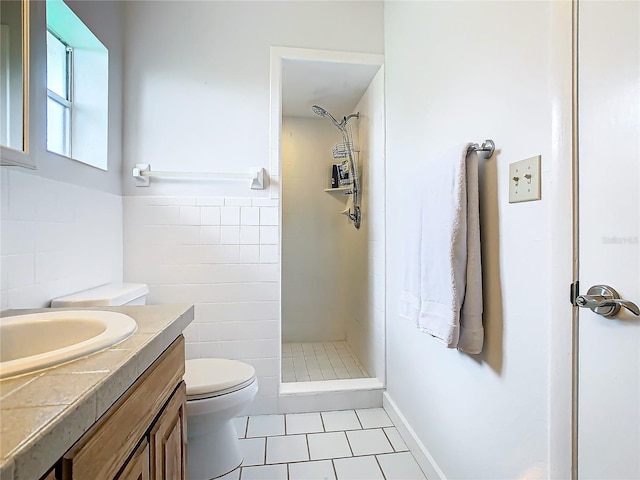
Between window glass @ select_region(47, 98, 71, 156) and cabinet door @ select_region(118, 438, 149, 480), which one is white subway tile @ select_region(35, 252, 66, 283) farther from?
cabinet door @ select_region(118, 438, 149, 480)

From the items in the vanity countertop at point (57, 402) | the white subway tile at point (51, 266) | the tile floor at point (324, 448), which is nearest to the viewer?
the vanity countertop at point (57, 402)

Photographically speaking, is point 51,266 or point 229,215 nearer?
point 51,266

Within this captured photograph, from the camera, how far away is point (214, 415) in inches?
54.4

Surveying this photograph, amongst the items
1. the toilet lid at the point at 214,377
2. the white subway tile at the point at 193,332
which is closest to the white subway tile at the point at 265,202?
the white subway tile at the point at 193,332

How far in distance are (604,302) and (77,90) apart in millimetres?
2197

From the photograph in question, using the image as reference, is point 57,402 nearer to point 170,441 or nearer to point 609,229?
point 170,441

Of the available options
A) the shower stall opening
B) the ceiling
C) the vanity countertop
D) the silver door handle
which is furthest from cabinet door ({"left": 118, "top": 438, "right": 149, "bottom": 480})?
the ceiling

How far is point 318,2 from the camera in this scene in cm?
202

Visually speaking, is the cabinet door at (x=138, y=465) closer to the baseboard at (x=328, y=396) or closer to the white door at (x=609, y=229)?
the white door at (x=609, y=229)

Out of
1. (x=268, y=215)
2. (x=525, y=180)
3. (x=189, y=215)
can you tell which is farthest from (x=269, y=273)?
(x=525, y=180)

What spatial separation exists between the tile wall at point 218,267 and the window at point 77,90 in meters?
0.36

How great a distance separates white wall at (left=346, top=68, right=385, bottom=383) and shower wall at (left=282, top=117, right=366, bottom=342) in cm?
28

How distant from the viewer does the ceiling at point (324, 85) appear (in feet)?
6.89

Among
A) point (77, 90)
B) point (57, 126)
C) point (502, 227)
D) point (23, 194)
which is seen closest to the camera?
point (502, 227)
